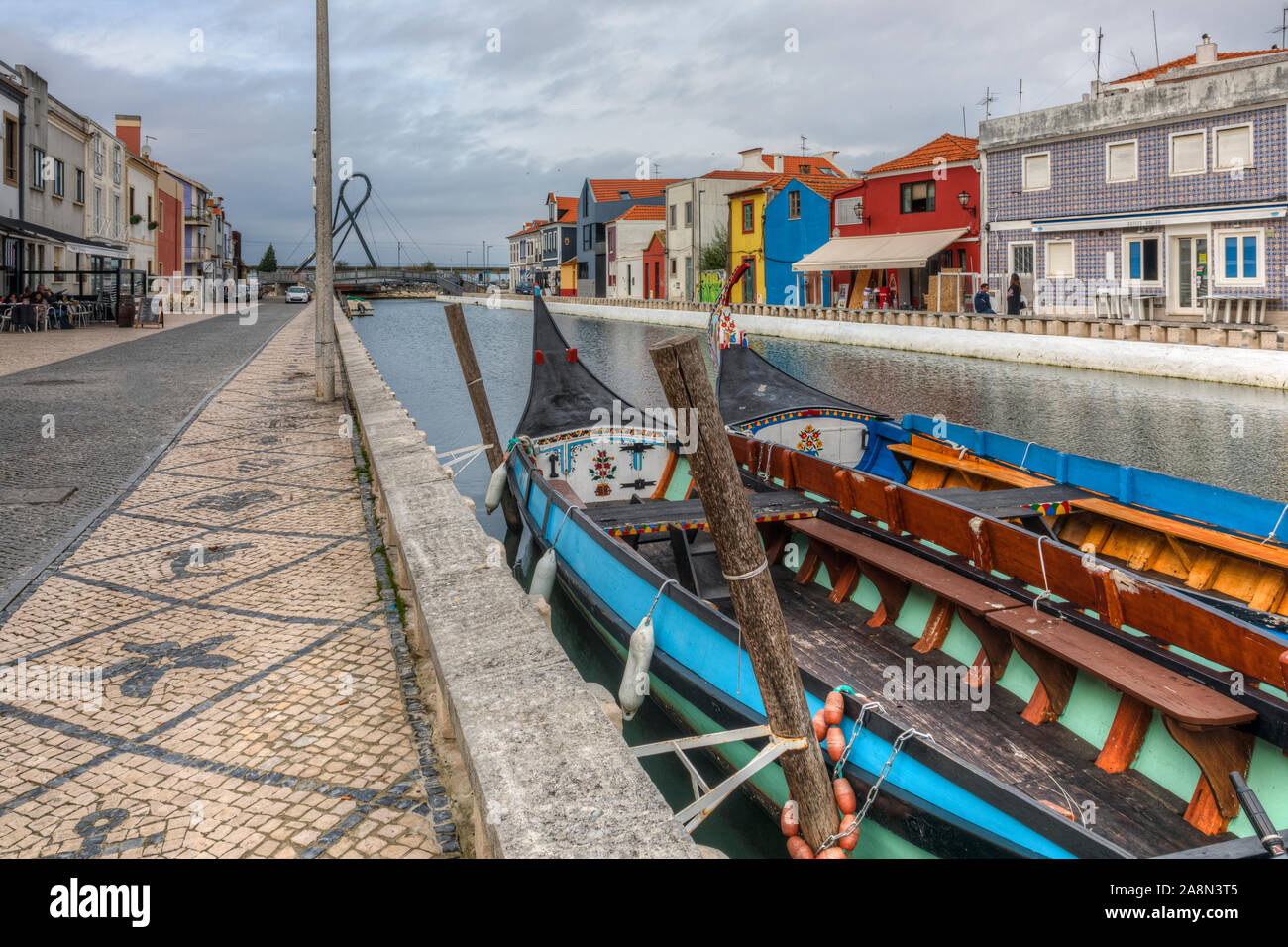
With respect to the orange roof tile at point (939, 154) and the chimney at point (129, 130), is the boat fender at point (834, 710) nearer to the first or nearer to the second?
the orange roof tile at point (939, 154)

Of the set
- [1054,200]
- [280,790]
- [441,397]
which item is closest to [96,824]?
[280,790]

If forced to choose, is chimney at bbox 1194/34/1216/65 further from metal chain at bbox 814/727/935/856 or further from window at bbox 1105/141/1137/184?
metal chain at bbox 814/727/935/856

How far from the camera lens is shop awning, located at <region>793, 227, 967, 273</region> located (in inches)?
1486

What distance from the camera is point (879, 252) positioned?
40688 mm

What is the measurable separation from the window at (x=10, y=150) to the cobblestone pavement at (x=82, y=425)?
1052 cm

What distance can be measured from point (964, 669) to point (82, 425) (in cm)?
1095

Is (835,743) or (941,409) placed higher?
(941,409)

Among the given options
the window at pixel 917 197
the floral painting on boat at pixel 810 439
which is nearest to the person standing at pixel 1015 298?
the window at pixel 917 197

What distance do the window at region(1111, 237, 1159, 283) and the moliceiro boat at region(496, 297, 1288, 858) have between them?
26.3 m

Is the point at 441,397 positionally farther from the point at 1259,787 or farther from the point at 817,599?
the point at 1259,787

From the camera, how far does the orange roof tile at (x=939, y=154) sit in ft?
125

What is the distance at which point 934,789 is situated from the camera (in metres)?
4.10

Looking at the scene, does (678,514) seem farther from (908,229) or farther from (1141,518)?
(908,229)

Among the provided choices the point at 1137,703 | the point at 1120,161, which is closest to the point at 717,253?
the point at 1120,161
